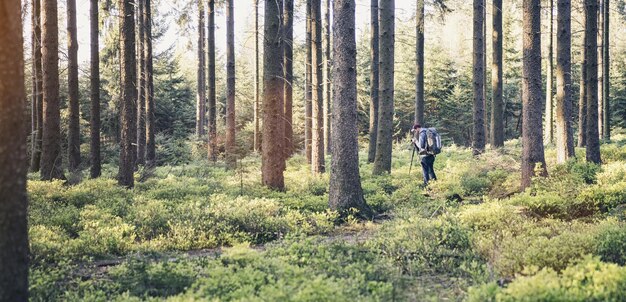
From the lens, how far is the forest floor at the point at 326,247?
485cm

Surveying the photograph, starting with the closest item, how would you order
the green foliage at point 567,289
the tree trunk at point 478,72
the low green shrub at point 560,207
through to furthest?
the green foliage at point 567,289 → the low green shrub at point 560,207 → the tree trunk at point 478,72

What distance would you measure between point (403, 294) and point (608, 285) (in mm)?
1868

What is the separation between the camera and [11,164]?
3.87 metres

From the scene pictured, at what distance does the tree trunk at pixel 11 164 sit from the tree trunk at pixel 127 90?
402 inches

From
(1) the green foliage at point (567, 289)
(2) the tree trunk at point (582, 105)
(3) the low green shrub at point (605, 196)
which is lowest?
(1) the green foliage at point (567, 289)

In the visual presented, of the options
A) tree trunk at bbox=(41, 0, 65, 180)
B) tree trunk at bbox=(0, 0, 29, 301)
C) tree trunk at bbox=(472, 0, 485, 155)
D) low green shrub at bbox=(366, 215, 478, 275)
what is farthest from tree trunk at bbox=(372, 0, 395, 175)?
tree trunk at bbox=(0, 0, 29, 301)

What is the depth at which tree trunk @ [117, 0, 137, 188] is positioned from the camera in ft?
44.6

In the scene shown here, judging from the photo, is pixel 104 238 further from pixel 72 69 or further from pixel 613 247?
pixel 72 69

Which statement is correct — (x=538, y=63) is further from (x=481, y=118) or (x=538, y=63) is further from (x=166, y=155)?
(x=166, y=155)

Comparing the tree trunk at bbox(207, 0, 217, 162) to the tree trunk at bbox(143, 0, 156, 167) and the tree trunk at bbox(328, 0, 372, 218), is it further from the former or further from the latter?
the tree trunk at bbox(328, 0, 372, 218)

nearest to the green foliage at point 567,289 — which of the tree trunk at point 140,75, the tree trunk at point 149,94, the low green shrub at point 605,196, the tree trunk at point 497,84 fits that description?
the low green shrub at point 605,196

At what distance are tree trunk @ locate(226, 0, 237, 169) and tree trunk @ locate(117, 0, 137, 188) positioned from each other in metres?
6.33

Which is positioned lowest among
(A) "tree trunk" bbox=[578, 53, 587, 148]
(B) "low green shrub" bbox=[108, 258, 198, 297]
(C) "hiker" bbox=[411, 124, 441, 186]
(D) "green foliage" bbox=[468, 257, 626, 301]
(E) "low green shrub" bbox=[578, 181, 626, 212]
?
(B) "low green shrub" bbox=[108, 258, 198, 297]

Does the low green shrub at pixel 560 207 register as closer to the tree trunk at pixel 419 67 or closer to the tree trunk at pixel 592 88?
the tree trunk at pixel 592 88
